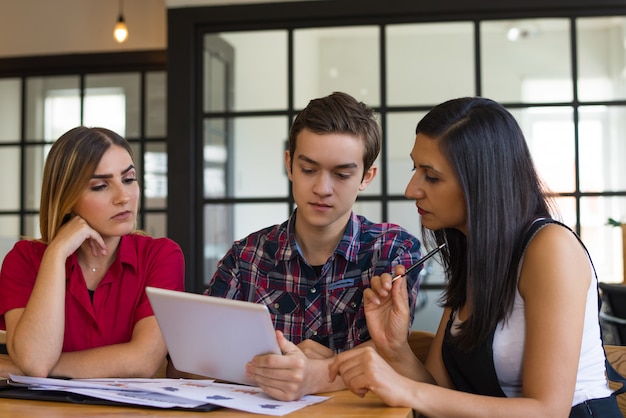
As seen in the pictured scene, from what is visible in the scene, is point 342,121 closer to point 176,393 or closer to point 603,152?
point 176,393

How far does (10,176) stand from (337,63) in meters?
2.26

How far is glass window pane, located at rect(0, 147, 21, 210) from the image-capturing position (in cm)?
491

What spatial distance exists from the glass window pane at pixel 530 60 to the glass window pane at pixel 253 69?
107 centimetres

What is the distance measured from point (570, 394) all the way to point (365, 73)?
2.95 metres

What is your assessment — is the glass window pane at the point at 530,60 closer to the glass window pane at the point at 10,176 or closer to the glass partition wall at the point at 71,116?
the glass partition wall at the point at 71,116

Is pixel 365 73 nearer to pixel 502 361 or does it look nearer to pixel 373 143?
pixel 373 143

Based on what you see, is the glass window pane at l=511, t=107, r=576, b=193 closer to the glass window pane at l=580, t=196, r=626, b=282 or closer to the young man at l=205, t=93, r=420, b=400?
the glass window pane at l=580, t=196, r=626, b=282

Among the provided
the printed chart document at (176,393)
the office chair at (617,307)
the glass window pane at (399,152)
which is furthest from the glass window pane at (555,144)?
the printed chart document at (176,393)

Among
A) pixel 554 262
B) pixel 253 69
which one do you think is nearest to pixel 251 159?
pixel 253 69

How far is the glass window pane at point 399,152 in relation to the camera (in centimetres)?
406

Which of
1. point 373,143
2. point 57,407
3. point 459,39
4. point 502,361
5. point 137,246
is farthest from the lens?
point 459,39

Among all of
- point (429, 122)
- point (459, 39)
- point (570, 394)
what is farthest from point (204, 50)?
point (570, 394)

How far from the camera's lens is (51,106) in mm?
4906

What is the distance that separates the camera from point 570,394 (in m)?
1.38
